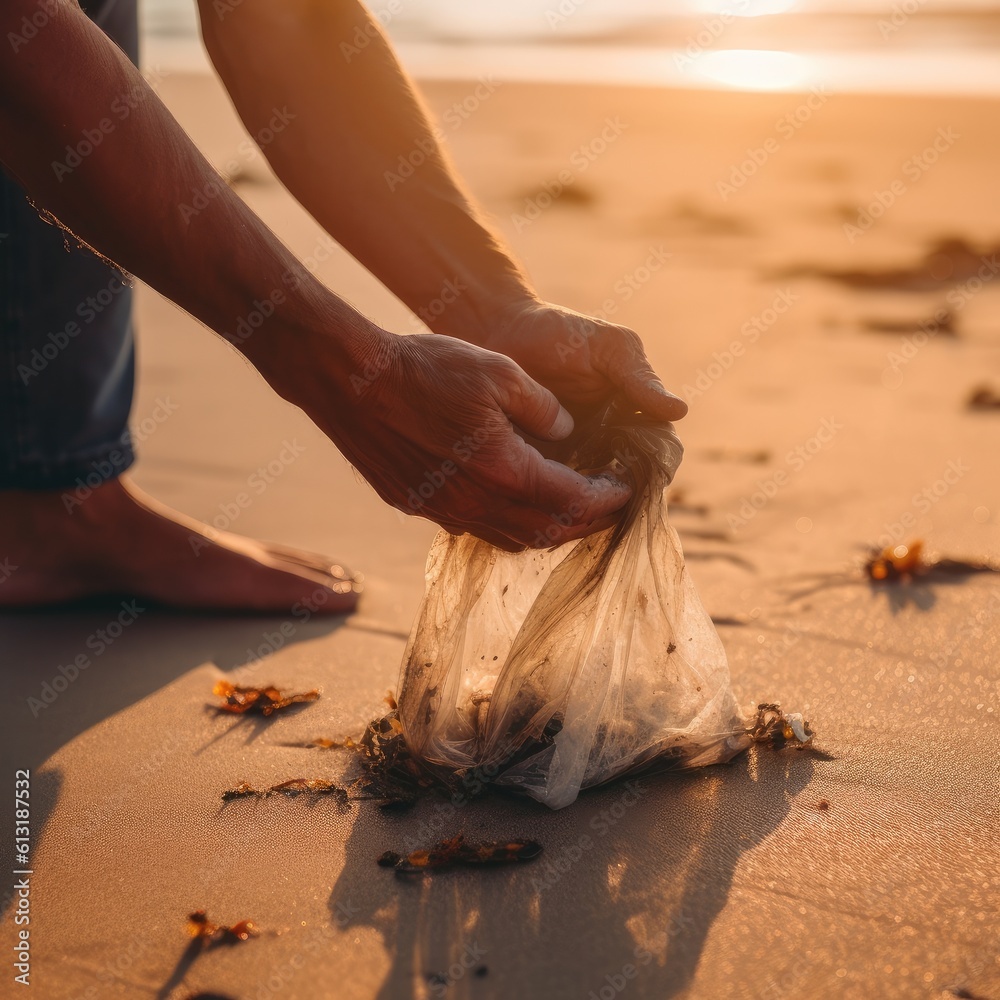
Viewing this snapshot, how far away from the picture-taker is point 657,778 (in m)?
1.84

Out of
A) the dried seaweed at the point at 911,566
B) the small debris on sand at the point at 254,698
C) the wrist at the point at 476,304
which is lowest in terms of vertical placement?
the small debris on sand at the point at 254,698

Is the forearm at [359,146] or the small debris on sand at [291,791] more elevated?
the forearm at [359,146]

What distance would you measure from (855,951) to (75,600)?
1.82 m

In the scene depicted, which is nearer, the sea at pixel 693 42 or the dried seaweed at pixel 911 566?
the dried seaweed at pixel 911 566

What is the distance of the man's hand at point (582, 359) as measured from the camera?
1910 mm

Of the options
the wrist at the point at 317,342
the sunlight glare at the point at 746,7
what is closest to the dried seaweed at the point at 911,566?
the wrist at the point at 317,342

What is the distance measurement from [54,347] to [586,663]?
148 cm

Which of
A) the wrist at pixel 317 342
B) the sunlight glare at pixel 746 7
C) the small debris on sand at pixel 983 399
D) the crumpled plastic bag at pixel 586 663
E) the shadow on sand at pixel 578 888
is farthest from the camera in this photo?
the sunlight glare at pixel 746 7

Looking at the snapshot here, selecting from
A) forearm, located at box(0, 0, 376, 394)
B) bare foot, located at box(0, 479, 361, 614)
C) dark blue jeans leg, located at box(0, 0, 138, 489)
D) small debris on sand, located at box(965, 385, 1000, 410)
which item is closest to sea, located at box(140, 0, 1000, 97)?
small debris on sand, located at box(965, 385, 1000, 410)

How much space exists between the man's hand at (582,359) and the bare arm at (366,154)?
0.06 meters

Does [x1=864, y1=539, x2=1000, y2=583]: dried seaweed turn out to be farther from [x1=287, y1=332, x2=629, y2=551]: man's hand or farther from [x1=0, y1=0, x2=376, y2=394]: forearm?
[x1=0, y1=0, x2=376, y2=394]: forearm

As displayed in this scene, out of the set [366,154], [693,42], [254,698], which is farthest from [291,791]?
[693,42]

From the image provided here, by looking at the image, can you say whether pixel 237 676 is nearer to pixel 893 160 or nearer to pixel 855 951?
pixel 855 951

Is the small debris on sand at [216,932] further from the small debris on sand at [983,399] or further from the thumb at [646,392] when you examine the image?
the small debris on sand at [983,399]
